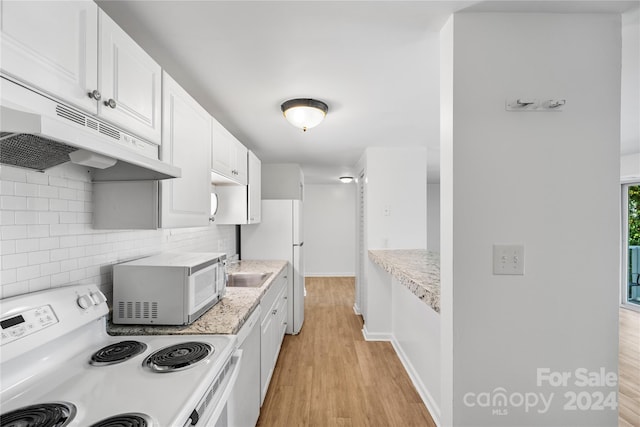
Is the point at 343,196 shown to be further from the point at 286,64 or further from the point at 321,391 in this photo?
the point at 286,64

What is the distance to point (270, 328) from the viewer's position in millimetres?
2652

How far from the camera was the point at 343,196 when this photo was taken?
765 centimetres

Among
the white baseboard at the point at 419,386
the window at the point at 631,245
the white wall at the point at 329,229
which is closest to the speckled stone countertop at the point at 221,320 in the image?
the white baseboard at the point at 419,386

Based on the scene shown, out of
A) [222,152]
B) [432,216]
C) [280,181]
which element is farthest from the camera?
[432,216]

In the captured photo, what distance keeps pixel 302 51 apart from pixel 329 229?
20.4 ft

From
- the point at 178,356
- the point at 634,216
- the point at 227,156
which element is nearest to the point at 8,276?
the point at 178,356

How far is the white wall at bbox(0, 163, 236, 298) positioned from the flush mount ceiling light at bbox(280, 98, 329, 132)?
1231 millimetres

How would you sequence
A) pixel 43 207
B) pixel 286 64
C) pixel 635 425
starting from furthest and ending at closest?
pixel 635 425 < pixel 286 64 < pixel 43 207

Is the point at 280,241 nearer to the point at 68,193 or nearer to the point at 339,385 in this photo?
the point at 339,385

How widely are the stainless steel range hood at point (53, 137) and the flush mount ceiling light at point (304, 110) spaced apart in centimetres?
104

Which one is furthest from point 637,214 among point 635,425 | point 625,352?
point 635,425

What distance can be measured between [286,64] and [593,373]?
1.95m

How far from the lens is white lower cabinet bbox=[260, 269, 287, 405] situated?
2.35 meters

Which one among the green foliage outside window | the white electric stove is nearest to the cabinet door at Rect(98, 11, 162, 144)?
the white electric stove
